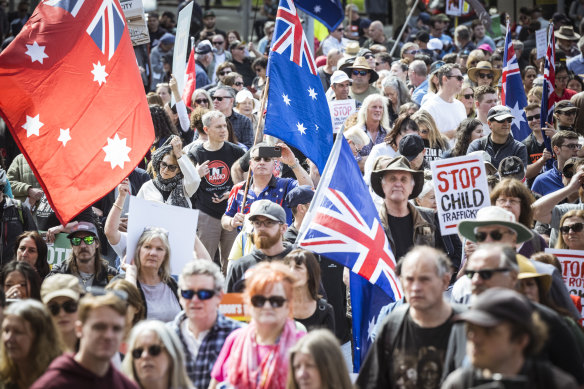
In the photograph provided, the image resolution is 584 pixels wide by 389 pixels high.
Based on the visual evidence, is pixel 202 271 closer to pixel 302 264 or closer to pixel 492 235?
pixel 302 264

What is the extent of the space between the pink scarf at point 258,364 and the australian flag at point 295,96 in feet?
12.4

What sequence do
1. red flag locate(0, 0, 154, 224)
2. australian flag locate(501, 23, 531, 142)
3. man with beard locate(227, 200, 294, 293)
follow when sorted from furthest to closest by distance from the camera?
australian flag locate(501, 23, 531, 142) < red flag locate(0, 0, 154, 224) < man with beard locate(227, 200, 294, 293)

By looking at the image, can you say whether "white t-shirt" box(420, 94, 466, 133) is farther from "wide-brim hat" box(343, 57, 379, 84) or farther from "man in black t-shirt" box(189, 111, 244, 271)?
"man in black t-shirt" box(189, 111, 244, 271)

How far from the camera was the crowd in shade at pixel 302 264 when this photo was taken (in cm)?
528

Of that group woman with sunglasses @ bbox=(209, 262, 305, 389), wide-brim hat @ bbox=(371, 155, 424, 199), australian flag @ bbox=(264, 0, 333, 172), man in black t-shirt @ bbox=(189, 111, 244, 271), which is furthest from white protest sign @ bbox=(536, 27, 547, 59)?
woman with sunglasses @ bbox=(209, 262, 305, 389)

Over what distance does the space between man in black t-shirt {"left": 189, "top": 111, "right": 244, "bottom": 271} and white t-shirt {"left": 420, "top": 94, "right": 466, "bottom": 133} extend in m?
2.72

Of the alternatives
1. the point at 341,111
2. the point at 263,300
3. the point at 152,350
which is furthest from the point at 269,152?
the point at 152,350

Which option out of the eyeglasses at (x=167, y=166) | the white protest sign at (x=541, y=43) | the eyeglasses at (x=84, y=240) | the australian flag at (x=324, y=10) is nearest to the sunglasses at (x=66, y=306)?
the eyeglasses at (x=84, y=240)

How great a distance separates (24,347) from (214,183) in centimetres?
554

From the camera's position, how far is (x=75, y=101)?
8.58 metres

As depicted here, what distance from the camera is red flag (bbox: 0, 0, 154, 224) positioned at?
825 cm

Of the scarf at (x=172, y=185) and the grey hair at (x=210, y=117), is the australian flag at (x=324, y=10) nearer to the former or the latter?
the grey hair at (x=210, y=117)

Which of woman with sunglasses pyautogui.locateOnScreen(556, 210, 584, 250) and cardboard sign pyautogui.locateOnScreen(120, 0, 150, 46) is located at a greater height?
cardboard sign pyautogui.locateOnScreen(120, 0, 150, 46)

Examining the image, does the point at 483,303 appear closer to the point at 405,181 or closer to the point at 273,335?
the point at 273,335
